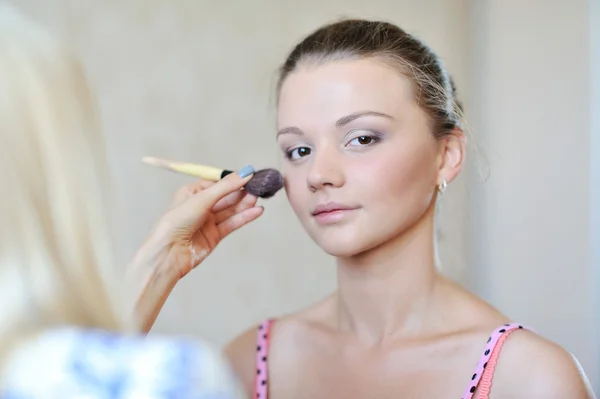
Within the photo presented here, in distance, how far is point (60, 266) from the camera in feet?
1.57

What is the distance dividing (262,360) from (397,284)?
238 mm

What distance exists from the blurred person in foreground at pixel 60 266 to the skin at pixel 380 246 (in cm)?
53

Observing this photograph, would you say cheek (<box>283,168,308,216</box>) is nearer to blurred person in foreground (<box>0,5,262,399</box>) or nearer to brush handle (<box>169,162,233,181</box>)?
brush handle (<box>169,162,233,181</box>)

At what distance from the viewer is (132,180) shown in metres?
1.66

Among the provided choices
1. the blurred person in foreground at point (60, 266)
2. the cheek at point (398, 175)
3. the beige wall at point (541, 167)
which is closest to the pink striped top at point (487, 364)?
the cheek at point (398, 175)

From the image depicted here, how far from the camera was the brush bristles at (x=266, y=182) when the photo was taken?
109cm

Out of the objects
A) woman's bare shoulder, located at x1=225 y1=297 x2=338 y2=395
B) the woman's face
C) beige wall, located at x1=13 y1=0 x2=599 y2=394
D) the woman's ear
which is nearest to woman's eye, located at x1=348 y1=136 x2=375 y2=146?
the woman's face

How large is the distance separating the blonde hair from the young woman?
532 mm

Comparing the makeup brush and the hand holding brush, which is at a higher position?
the makeup brush

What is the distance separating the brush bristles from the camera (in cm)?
109

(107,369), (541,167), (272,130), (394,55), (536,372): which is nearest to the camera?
(107,369)

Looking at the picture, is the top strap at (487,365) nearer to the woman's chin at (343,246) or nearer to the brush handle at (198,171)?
the woman's chin at (343,246)

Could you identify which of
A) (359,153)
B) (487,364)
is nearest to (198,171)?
(359,153)

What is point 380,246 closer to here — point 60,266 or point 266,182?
point 266,182
